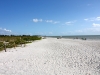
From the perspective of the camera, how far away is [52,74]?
5.40m

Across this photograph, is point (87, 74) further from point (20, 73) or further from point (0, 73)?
point (0, 73)

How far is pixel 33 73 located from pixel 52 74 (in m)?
1.01

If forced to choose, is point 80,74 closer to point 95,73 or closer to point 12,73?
point 95,73

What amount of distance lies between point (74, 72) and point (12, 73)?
327 cm

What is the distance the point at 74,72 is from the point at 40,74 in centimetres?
182

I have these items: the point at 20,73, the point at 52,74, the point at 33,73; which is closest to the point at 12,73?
the point at 20,73

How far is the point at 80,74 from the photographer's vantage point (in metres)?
5.45

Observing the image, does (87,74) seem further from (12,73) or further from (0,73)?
(0,73)

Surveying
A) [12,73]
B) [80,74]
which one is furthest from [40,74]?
[80,74]

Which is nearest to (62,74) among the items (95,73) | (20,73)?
(95,73)

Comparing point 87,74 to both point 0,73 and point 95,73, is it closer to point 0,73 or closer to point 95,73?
point 95,73

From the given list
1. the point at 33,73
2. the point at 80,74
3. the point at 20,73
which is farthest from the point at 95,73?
the point at 20,73

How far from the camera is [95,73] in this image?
560 centimetres

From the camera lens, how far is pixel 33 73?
5598mm
